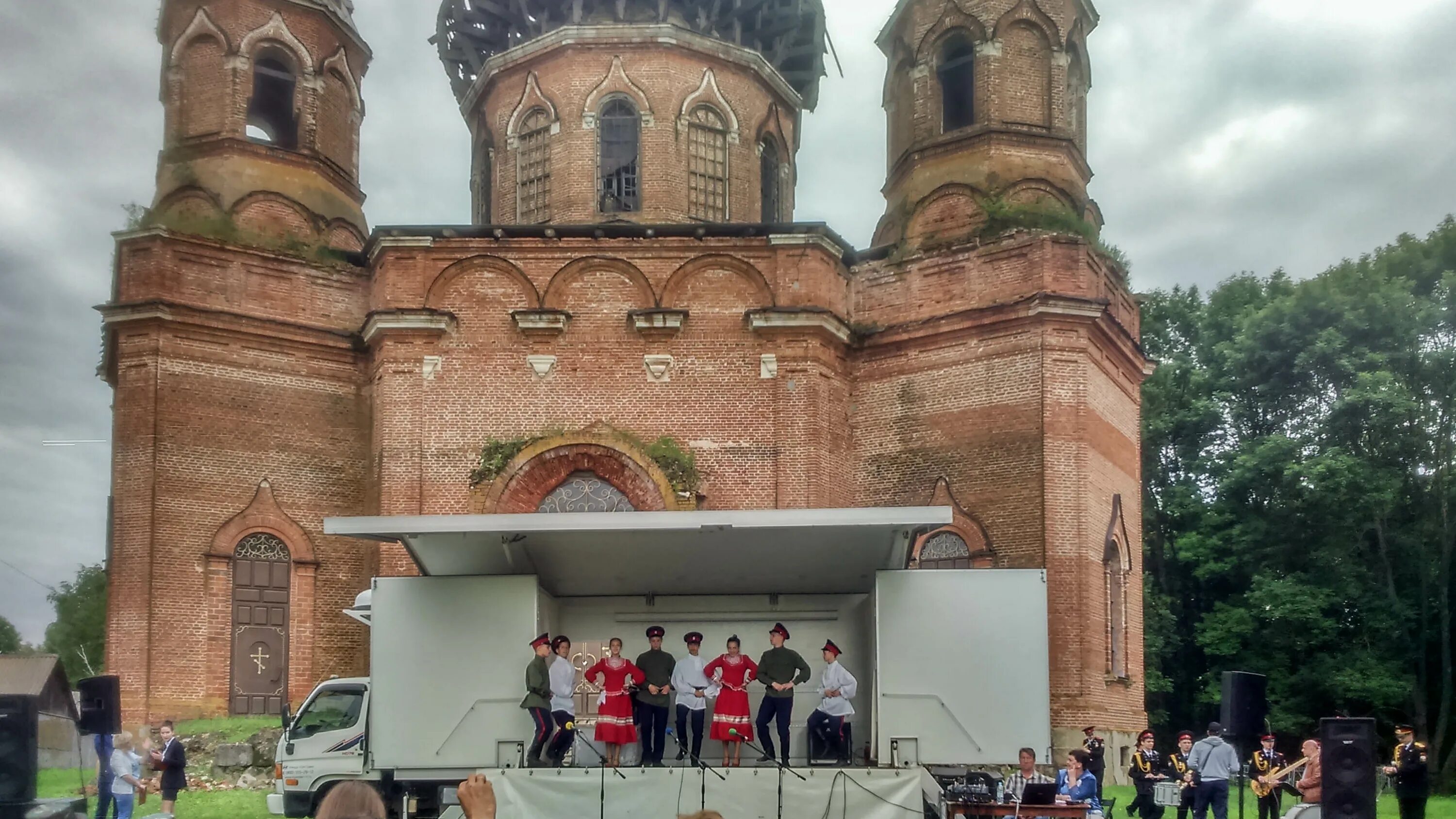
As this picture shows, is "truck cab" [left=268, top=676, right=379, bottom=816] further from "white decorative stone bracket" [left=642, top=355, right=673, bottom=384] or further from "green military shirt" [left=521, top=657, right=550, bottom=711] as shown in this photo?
Result: "white decorative stone bracket" [left=642, top=355, right=673, bottom=384]

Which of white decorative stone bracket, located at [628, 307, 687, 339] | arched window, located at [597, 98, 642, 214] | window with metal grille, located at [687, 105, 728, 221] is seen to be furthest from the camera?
window with metal grille, located at [687, 105, 728, 221]

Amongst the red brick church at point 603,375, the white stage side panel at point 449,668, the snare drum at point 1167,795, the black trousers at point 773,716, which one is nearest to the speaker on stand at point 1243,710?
the snare drum at point 1167,795

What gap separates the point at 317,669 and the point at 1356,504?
2313 cm

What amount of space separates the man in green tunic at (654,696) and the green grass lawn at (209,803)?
516cm

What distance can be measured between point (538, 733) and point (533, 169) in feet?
51.0

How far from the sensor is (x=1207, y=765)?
16.3 meters

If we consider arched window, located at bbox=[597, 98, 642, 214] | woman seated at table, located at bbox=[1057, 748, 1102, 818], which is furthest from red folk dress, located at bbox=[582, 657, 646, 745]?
arched window, located at bbox=[597, 98, 642, 214]

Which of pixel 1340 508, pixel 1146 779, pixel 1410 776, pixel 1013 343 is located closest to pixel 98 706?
pixel 1146 779

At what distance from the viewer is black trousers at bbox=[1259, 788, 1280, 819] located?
668 inches

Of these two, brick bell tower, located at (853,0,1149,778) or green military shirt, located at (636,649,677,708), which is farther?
brick bell tower, located at (853,0,1149,778)

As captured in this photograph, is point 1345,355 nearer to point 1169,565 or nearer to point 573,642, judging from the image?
point 1169,565

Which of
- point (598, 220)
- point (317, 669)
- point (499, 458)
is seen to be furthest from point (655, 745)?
point (598, 220)

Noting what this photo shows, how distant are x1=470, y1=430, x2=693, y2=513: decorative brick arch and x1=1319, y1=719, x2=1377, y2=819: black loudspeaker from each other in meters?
12.0

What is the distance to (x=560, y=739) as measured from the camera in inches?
551
